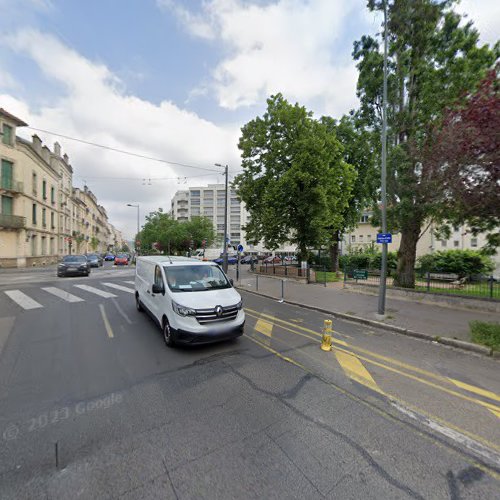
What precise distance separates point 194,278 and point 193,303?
1.13 m

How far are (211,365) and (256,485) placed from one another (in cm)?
252

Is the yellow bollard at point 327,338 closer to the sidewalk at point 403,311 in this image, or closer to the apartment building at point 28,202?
the sidewalk at point 403,311

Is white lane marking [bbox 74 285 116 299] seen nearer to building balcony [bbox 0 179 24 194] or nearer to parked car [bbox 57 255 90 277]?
parked car [bbox 57 255 90 277]

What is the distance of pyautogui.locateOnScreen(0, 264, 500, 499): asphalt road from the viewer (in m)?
2.33

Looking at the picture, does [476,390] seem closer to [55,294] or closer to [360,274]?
[360,274]

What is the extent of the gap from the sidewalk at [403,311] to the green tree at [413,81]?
7.74 feet

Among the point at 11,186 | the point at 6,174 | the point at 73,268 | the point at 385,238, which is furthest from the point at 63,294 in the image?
the point at 6,174

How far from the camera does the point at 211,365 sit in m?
4.69

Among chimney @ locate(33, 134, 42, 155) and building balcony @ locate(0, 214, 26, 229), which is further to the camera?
chimney @ locate(33, 134, 42, 155)

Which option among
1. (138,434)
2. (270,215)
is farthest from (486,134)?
(270,215)

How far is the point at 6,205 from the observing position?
2498 centimetres

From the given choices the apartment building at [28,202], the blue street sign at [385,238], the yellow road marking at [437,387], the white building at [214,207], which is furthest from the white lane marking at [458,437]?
the white building at [214,207]

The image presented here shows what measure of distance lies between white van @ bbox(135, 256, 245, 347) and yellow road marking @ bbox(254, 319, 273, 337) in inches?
47.6

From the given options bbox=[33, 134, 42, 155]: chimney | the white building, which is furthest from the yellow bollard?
the white building
